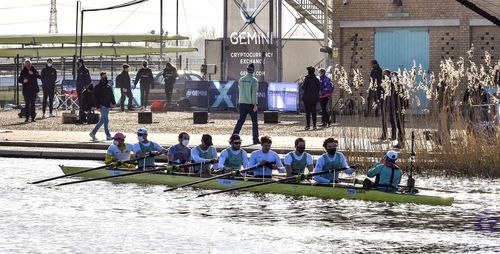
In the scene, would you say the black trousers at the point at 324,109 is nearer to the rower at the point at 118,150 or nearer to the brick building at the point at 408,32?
the brick building at the point at 408,32

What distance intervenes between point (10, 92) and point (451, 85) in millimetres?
37057

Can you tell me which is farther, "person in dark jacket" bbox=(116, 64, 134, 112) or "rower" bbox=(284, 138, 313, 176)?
"person in dark jacket" bbox=(116, 64, 134, 112)

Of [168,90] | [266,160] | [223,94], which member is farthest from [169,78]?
[266,160]

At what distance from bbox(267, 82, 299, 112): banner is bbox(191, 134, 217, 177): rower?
67.4 ft

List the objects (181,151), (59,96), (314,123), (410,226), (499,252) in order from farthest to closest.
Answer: (59,96) → (314,123) → (181,151) → (410,226) → (499,252)

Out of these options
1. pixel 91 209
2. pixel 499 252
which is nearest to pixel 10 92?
pixel 91 209

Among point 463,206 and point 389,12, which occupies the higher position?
point 389,12

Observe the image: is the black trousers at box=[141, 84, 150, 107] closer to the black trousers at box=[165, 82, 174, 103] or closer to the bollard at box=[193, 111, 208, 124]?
the black trousers at box=[165, 82, 174, 103]

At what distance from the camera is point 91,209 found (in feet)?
73.6

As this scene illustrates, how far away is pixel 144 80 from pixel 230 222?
32.0 metres

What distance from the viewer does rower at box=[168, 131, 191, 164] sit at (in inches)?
1081

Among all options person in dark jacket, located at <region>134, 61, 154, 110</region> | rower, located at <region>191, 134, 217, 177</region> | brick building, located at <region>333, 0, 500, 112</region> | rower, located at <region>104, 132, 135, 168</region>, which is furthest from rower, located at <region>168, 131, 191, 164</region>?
person in dark jacket, located at <region>134, 61, 154, 110</region>

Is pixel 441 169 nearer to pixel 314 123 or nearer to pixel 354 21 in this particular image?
pixel 314 123

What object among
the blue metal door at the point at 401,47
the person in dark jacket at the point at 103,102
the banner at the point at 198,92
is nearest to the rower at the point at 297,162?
the person in dark jacket at the point at 103,102
